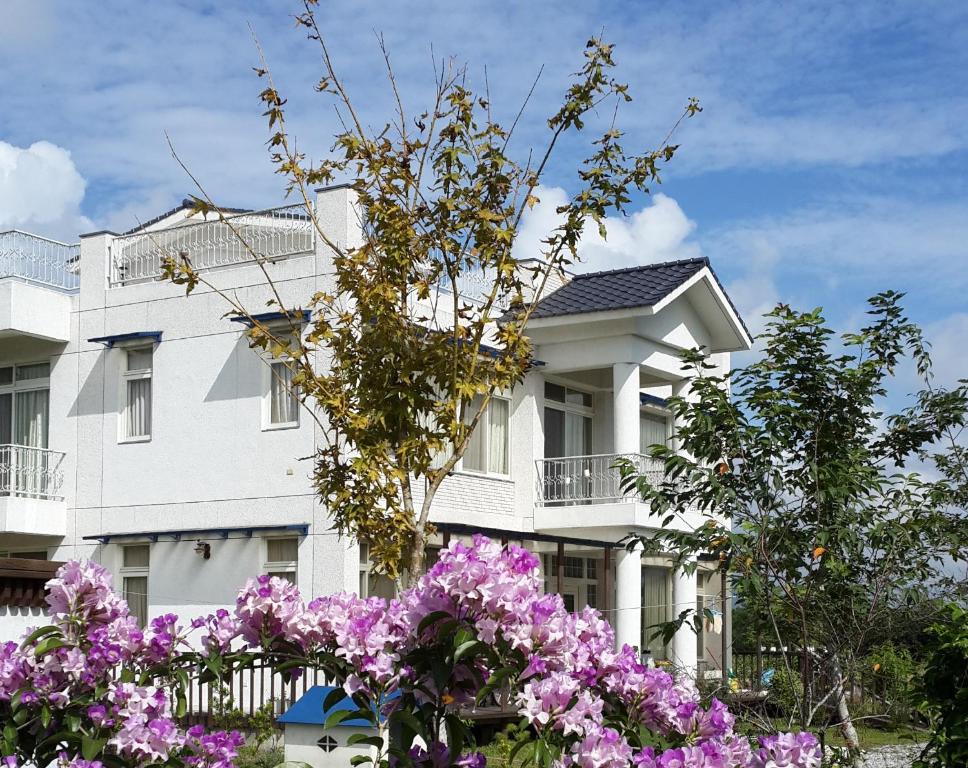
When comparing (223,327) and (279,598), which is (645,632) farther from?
(279,598)

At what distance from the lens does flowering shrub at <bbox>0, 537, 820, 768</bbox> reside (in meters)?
4.04

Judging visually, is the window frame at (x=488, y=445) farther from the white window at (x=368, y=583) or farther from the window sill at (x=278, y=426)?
the window sill at (x=278, y=426)

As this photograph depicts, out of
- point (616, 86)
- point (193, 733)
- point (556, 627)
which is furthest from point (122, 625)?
point (616, 86)

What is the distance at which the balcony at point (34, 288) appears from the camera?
21922 mm

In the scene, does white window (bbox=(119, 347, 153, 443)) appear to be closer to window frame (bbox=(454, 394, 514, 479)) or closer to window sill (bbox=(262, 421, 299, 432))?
window sill (bbox=(262, 421, 299, 432))

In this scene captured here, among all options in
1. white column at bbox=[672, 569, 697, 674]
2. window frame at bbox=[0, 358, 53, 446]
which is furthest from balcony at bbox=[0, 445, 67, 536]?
white column at bbox=[672, 569, 697, 674]

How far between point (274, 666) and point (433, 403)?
5395 mm

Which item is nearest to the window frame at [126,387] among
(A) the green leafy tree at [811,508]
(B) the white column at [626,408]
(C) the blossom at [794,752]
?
(B) the white column at [626,408]

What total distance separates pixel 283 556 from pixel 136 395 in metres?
4.11

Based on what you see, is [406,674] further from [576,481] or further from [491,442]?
[576,481]

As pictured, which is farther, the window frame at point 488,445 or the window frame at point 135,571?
the window frame at point 488,445

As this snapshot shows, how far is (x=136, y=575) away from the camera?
21.6 m

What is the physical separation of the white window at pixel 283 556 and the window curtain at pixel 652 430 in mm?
8681

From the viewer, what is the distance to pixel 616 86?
10.7m
